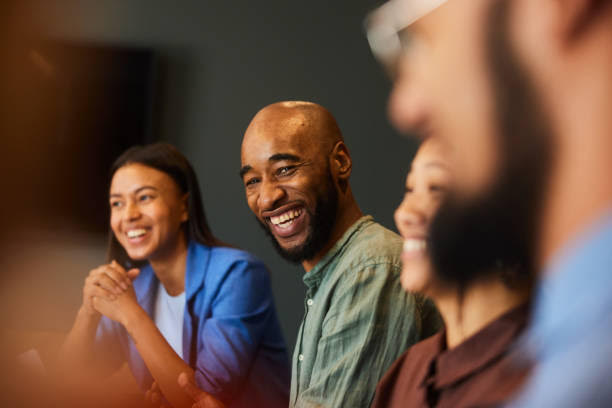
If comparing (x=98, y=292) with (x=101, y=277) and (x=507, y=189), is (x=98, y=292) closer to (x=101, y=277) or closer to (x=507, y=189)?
(x=101, y=277)

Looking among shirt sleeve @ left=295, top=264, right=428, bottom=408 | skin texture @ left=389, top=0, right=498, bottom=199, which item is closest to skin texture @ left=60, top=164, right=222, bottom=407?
shirt sleeve @ left=295, top=264, right=428, bottom=408

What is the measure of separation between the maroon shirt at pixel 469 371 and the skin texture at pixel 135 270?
32.5 inches

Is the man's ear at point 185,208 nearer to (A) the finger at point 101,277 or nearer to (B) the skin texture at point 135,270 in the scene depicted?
(B) the skin texture at point 135,270

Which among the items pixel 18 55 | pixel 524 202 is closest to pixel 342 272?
pixel 524 202

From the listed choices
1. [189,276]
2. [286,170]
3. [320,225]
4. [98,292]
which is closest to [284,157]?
[286,170]

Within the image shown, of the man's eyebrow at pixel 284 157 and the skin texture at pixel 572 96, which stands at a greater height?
the man's eyebrow at pixel 284 157

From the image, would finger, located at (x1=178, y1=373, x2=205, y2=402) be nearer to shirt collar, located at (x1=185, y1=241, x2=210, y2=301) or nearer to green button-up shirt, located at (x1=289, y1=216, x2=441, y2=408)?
shirt collar, located at (x1=185, y1=241, x2=210, y2=301)

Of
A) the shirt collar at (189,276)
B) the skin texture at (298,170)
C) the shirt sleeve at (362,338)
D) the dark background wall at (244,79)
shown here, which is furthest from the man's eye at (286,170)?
the shirt collar at (189,276)

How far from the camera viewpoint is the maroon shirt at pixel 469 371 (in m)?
0.59

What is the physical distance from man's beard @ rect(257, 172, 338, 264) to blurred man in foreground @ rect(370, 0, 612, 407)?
515 mm

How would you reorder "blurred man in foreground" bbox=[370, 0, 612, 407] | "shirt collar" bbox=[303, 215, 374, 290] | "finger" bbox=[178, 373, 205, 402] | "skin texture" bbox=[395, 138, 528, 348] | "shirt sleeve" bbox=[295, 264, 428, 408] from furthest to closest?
1. "finger" bbox=[178, 373, 205, 402]
2. "shirt collar" bbox=[303, 215, 374, 290]
3. "shirt sleeve" bbox=[295, 264, 428, 408]
4. "skin texture" bbox=[395, 138, 528, 348]
5. "blurred man in foreground" bbox=[370, 0, 612, 407]

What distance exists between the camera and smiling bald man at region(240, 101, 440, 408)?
0.93 m

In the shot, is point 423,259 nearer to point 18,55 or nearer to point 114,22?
point 114,22

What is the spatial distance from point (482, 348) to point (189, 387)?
0.85m
